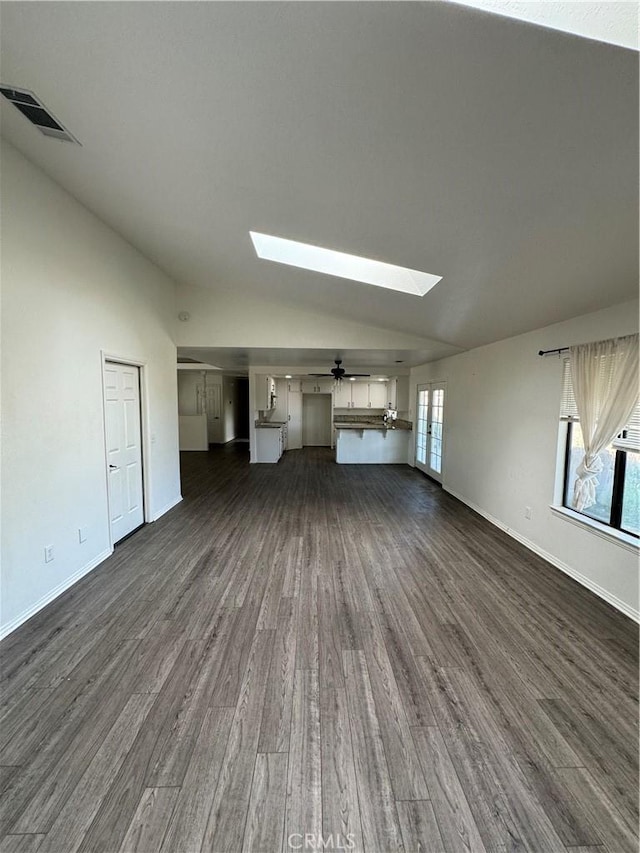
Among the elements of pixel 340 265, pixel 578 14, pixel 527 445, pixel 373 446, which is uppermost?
pixel 340 265

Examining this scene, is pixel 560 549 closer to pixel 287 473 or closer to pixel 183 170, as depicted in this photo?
pixel 183 170

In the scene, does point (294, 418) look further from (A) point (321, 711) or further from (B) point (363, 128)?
(B) point (363, 128)

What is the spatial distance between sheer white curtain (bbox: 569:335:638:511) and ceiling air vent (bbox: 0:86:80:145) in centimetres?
403

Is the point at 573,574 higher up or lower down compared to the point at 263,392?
lower down

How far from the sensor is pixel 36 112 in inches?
79.1

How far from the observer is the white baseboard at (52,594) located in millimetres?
2455

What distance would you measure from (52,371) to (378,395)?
8738 mm

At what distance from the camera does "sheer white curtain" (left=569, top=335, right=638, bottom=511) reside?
106 inches

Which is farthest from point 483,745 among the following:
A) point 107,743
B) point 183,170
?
point 183,170

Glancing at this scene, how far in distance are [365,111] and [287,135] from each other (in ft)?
1.42

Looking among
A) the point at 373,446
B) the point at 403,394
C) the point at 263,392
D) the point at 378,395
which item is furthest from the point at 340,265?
the point at 378,395

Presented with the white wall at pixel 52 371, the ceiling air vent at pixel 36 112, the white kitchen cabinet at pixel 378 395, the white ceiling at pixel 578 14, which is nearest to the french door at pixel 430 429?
the white kitchen cabinet at pixel 378 395

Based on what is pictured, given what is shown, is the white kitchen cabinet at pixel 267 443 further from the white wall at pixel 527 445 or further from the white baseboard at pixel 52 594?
the white baseboard at pixel 52 594

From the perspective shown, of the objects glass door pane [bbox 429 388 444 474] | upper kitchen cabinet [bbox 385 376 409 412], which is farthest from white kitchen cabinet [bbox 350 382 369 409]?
glass door pane [bbox 429 388 444 474]
